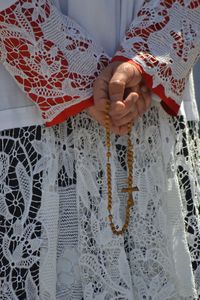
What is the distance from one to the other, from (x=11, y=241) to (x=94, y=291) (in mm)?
174

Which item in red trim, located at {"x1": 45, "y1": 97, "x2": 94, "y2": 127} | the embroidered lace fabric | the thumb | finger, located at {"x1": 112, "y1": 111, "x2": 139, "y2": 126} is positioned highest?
the thumb

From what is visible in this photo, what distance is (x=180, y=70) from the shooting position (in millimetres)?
1532

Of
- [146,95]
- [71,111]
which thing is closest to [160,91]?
[146,95]

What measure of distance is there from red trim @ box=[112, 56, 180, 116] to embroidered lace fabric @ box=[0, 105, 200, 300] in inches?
0.9

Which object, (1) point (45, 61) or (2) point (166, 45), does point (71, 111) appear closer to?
(1) point (45, 61)

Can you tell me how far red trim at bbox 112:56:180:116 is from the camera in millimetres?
1465

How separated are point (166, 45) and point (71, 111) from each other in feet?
0.74

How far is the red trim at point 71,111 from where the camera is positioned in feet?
4.76

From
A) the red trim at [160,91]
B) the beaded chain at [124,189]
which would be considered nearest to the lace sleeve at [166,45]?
the red trim at [160,91]

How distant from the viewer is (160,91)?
58.8 inches

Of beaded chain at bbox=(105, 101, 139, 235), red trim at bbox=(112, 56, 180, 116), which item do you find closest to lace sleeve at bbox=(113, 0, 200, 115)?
red trim at bbox=(112, 56, 180, 116)

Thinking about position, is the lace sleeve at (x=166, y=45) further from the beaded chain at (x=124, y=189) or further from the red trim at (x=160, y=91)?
the beaded chain at (x=124, y=189)

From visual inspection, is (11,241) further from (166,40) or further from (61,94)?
(166,40)

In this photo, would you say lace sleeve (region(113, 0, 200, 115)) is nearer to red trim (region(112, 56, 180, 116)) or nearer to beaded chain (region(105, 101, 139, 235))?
red trim (region(112, 56, 180, 116))
